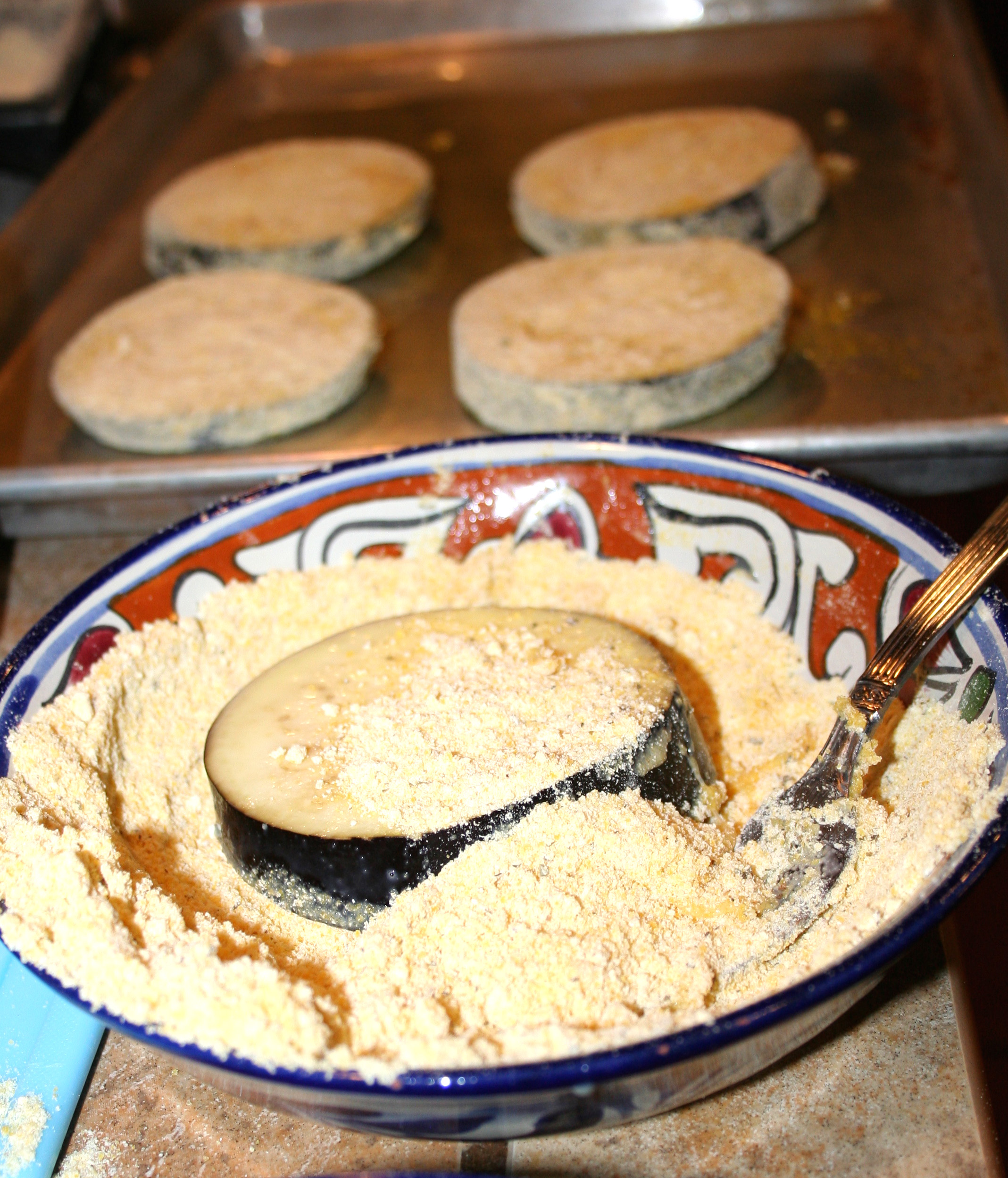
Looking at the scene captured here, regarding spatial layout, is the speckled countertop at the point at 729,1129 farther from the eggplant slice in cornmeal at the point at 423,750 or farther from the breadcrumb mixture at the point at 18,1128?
the eggplant slice in cornmeal at the point at 423,750

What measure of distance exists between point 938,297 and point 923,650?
3.53 feet

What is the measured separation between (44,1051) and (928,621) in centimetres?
69

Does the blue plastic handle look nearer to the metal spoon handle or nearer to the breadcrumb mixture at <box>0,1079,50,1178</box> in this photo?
the breadcrumb mixture at <box>0,1079,50,1178</box>

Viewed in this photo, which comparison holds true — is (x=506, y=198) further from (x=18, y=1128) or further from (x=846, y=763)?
(x=18, y=1128)

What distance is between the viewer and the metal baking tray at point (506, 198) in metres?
1.45

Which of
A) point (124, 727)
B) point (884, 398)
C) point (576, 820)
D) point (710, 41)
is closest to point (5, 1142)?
point (124, 727)

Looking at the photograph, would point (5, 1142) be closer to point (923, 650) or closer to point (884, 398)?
point (923, 650)

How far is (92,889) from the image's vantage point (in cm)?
69

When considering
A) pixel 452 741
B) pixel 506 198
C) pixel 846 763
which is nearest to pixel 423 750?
pixel 452 741

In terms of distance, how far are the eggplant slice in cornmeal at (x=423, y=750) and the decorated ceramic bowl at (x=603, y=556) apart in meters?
0.15

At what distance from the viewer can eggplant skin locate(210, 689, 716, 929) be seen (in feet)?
2.41

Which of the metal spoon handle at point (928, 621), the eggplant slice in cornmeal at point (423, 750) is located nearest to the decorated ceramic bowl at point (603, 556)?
the metal spoon handle at point (928, 621)

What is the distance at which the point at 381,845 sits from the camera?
73 cm

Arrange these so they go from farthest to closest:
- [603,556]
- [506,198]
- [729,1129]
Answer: [506,198] → [603,556] → [729,1129]
